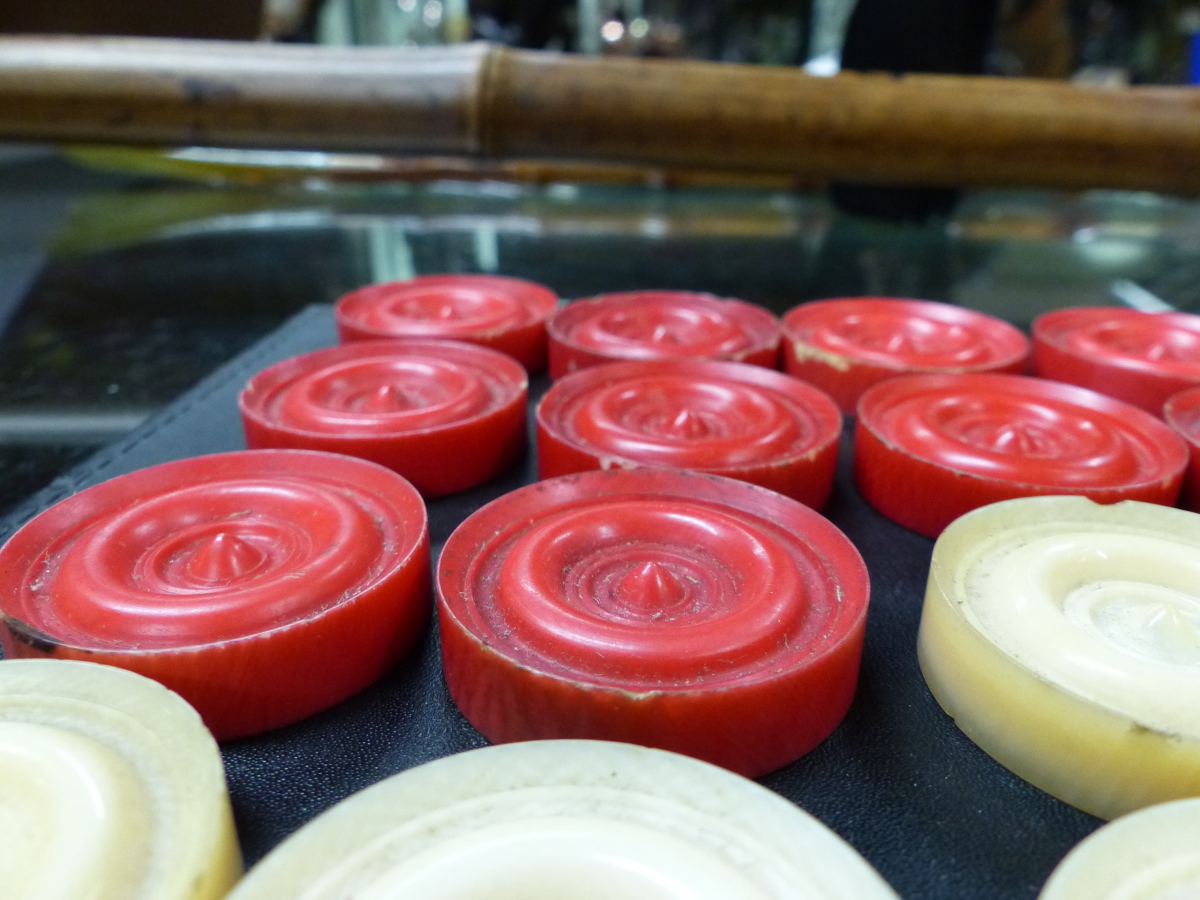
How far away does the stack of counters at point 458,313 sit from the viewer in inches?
71.1

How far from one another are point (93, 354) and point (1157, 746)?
7.27ft

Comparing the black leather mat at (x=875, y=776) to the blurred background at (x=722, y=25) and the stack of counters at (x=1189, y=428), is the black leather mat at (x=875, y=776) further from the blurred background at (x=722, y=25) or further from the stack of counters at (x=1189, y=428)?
the blurred background at (x=722, y=25)

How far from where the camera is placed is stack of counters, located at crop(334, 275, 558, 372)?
1.81m

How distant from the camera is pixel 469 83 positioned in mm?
2285

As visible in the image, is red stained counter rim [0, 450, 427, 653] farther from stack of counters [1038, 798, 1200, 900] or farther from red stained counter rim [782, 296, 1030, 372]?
red stained counter rim [782, 296, 1030, 372]

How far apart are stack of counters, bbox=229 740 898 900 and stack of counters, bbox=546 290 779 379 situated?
103 cm

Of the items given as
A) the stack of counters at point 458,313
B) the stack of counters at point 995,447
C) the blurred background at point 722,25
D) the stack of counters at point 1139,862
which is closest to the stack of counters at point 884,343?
the stack of counters at point 995,447

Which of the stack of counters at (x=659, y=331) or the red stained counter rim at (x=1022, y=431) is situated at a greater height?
the stack of counters at (x=659, y=331)

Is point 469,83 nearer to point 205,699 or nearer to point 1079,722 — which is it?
point 205,699

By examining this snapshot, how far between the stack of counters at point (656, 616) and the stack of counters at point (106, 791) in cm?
27

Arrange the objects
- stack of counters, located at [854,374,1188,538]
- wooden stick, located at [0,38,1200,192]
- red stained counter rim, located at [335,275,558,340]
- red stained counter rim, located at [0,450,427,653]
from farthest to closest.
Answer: wooden stick, located at [0,38,1200,192] < red stained counter rim, located at [335,275,558,340] < stack of counters, located at [854,374,1188,538] < red stained counter rim, located at [0,450,427,653]

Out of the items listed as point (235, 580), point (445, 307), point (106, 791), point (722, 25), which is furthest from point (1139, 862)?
point (722, 25)

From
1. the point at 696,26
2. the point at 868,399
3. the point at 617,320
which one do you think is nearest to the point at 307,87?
the point at 617,320

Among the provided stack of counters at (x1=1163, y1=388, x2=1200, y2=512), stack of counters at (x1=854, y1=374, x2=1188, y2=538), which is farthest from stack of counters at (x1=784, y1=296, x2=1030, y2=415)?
stack of counters at (x1=1163, y1=388, x2=1200, y2=512)
